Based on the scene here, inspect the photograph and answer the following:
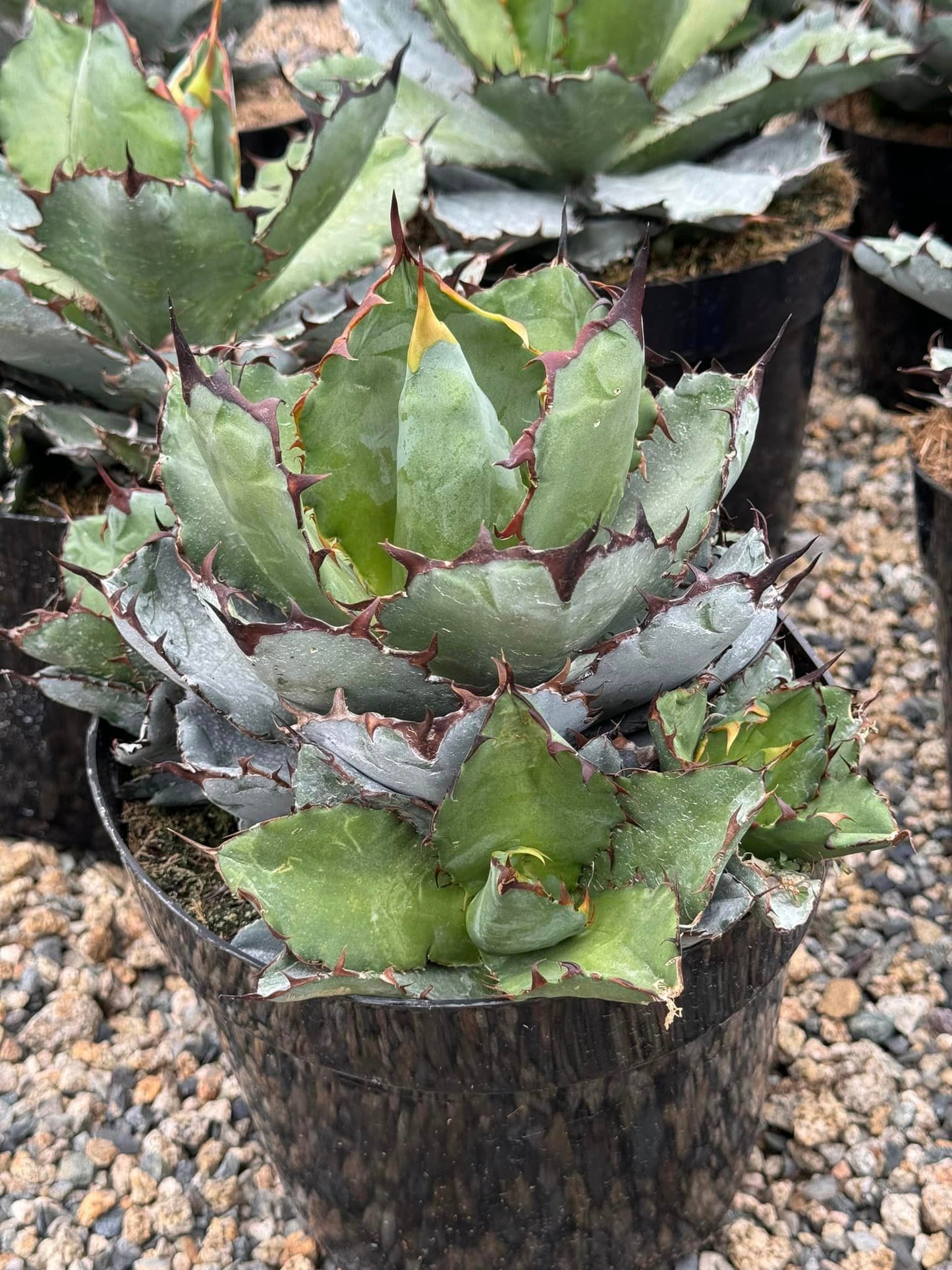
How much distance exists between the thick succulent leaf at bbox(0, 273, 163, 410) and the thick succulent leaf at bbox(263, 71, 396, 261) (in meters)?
0.18

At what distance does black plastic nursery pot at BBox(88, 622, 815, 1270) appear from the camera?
2.80 feet

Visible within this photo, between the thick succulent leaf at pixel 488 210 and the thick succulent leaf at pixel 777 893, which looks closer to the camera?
the thick succulent leaf at pixel 777 893

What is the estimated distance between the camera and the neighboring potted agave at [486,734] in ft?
2.51

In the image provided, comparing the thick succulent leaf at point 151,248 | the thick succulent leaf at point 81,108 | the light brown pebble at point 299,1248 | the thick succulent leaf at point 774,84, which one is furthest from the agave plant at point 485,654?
the thick succulent leaf at point 774,84

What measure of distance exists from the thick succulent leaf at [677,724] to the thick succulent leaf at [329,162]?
25.6 inches

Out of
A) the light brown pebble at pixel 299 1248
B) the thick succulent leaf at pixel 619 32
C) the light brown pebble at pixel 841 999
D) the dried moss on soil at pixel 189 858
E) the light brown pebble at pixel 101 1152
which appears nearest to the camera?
the dried moss on soil at pixel 189 858

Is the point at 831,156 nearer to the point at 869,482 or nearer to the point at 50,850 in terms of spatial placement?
the point at 869,482

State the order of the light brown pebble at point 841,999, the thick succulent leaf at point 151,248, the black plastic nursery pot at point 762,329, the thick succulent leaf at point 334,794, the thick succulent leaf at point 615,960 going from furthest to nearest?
1. the black plastic nursery pot at point 762,329
2. the light brown pebble at point 841,999
3. the thick succulent leaf at point 151,248
4. the thick succulent leaf at point 334,794
5. the thick succulent leaf at point 615,960

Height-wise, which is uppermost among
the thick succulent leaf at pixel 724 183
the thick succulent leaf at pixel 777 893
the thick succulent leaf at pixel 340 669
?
the thick succulent leaf at pixel 724 183

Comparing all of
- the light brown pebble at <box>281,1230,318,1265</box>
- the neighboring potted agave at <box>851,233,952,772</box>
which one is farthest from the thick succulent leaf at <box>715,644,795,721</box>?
the light brown pebble at <box>281,1230,318,1265</box>

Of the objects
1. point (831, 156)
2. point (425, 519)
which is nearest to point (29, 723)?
point (425, 519)

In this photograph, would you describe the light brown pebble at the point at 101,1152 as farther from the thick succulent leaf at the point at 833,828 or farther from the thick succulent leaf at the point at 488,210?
the thick succulent leaf at the point at 488,210

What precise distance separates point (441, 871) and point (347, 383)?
32cm

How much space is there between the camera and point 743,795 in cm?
77
